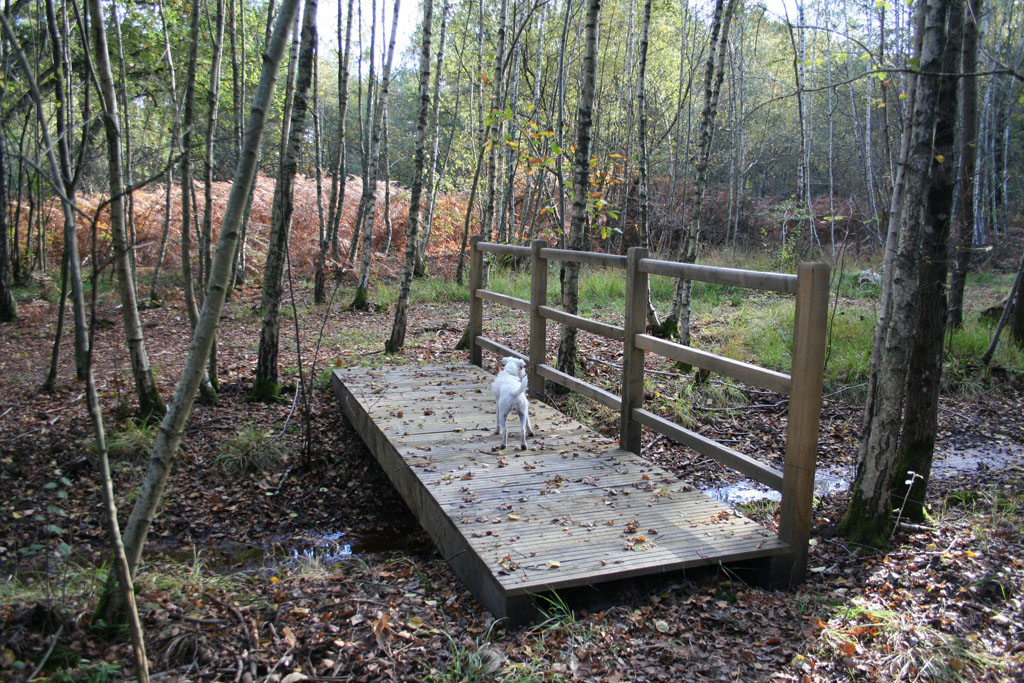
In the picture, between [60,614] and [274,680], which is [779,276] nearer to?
[274,680]

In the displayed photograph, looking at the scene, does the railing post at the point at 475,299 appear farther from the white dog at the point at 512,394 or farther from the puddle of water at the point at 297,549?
the puddle of water at the point at 297,549

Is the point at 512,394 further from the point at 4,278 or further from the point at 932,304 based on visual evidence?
the point at 4,278

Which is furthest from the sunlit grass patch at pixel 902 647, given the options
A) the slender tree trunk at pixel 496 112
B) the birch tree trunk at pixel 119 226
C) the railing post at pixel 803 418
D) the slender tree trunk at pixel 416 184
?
the slender tree trunk at pixel 416 184

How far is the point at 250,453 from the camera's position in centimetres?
591

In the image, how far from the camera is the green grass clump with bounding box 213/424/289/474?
19.1ft

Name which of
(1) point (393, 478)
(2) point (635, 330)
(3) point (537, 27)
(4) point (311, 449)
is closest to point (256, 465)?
(4) point (311, 449)

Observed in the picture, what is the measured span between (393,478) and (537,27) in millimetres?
14165

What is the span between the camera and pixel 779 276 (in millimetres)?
3586

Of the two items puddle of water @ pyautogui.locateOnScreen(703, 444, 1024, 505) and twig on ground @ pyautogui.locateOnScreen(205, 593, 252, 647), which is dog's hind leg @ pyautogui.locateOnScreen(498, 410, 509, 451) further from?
twig on ground @ pyautogui.locateOnScreen(205, 593, 252, 647)

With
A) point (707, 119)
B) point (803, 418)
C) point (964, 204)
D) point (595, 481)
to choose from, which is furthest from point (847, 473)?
point (964, 204)

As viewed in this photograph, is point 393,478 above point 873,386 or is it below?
below

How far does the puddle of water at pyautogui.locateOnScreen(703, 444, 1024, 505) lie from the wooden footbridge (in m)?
1.05

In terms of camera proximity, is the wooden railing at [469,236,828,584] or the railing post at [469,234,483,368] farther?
the railing post at [469,234,483,368]

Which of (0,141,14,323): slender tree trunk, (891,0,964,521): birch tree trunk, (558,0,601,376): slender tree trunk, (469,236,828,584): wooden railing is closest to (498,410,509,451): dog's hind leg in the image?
(469,236,828,584): wooden railing
